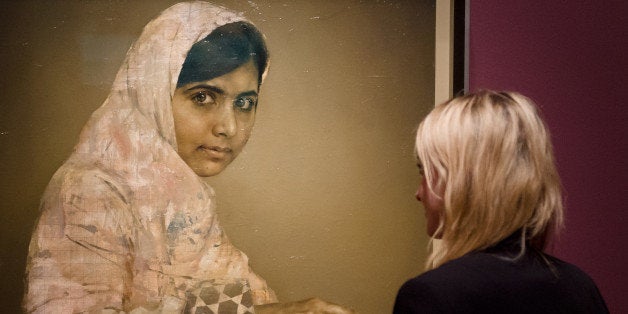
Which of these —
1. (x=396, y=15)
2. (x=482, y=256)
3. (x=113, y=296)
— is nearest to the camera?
(x=482, y=256)

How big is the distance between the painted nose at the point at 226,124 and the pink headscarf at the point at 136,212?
11 cm

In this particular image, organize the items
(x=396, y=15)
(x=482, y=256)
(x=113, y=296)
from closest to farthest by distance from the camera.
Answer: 1. (x=482, y=256)
2. (x=113, y=296)
3. (x=396, y=15)

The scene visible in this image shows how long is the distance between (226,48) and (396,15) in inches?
17.3

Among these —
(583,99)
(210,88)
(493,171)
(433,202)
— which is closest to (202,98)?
(210,88)

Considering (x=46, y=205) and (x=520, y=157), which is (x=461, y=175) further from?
(x=46, y=205)

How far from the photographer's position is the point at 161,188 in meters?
1.57

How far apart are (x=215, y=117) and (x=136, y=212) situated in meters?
0.30

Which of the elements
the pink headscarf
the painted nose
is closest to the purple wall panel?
the painted nose

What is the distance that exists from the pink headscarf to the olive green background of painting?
4 centimetres

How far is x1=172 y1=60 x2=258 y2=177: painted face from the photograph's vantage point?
1.59m

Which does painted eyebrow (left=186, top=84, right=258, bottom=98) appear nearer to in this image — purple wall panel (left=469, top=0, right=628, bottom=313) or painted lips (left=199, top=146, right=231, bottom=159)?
painted lips (left=199, top=146, right=231, bottom=159)

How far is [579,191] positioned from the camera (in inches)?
67.7

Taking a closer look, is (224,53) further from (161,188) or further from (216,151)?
(161,188)

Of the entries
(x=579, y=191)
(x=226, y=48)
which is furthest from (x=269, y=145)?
(x=579, y=191)
